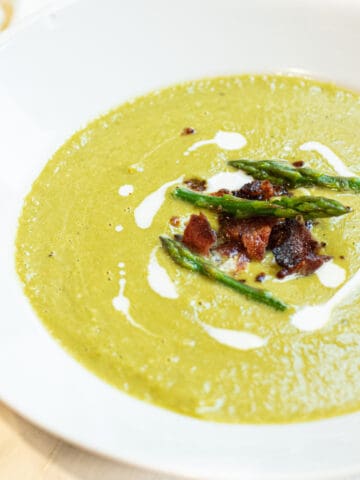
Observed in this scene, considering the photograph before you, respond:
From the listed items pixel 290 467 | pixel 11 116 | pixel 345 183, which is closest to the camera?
pixel 290 467

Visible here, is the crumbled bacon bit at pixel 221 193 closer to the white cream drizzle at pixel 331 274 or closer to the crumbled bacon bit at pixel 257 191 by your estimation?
the crumbled bacon bit at pixel 257 191

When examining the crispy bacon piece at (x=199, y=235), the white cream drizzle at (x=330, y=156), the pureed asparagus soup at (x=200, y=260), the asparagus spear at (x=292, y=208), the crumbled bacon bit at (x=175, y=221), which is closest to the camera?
the pureed asparagus soup at (x=200, y=260)

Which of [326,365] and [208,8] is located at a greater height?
[208,8]

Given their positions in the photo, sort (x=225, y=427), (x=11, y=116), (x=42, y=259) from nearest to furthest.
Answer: (x=225, y=427), (x=42, y=259), (x=11, y=116)

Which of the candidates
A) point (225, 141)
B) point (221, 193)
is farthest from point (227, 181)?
point (225, 141)

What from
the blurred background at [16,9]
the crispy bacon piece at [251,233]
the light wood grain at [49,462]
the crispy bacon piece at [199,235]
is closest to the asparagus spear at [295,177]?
the crispy bacon piece at [251,233]

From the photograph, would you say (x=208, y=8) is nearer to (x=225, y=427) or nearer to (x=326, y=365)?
(x=326, y=365)

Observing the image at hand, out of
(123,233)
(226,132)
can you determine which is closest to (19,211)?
(123,233)
